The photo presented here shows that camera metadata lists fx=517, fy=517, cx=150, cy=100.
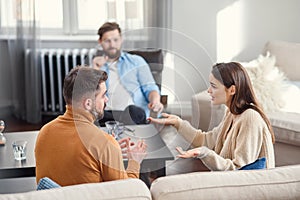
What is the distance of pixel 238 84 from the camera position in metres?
2.21

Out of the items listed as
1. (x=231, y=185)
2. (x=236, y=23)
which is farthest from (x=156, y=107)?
(x=236, y=23)

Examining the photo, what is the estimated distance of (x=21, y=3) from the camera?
15.2 feet

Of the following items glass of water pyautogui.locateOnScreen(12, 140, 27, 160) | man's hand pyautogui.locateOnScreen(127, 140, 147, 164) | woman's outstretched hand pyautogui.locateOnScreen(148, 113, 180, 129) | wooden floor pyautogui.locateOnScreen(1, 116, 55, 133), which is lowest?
wooden floor pyautogui.locateOnScreen(1, 116, 55, 133)

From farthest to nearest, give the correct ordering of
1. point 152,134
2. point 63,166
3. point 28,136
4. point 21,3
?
point 21,3 < point 28,136 < point 152,134 < point 63,166

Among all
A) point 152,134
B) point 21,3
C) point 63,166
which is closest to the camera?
point 63,166

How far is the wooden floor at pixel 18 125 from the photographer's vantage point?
14.9 feet

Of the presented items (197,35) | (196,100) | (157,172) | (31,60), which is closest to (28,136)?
(157,172)

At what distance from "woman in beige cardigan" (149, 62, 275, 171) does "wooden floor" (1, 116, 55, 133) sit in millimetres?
2619

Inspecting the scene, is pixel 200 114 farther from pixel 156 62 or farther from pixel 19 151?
pixel 19 151

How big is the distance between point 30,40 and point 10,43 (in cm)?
19

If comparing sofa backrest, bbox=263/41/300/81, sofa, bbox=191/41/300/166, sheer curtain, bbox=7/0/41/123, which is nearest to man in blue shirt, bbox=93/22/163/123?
sofa, bbox=191/41/300/166

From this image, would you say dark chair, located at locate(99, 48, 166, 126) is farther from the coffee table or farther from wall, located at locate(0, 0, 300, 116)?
wall, located at locate(0, 0, 300, 116)

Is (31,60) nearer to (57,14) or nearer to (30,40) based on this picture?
(30,40)

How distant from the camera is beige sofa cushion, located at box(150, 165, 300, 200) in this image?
1425 mm
